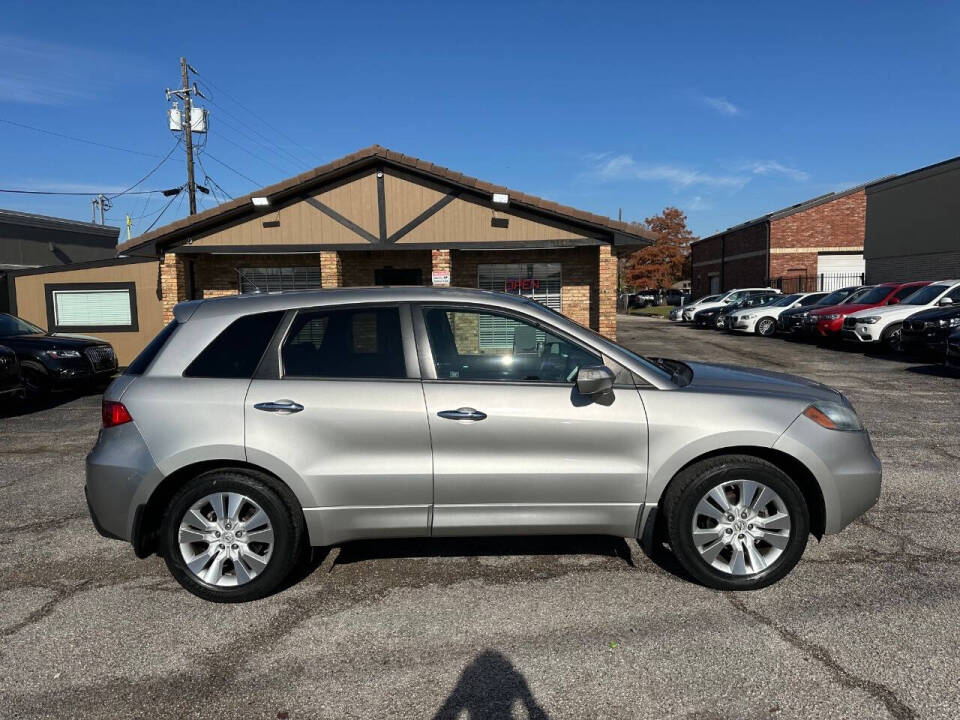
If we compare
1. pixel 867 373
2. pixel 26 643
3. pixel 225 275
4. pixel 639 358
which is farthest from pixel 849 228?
pixel 26 643

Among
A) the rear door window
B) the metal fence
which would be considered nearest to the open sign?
the rear door window

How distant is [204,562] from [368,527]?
88 cm

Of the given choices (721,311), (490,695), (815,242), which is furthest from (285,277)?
(815,242)

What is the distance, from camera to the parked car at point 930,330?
1294 cm

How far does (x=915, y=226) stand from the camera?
90.7 ft

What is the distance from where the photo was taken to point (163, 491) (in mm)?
3559

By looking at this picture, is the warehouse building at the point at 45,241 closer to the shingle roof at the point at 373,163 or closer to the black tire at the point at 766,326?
the shingle roof at the point at 373,163

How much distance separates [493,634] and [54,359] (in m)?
10.9

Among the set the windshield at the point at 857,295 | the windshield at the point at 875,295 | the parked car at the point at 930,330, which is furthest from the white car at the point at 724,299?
the parked car at the point at 930,330

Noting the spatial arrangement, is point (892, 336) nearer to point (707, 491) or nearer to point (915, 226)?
point (707, 491)

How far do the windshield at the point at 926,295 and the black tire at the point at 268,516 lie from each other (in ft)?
55.3

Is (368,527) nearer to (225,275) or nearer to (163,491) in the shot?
(163,491)

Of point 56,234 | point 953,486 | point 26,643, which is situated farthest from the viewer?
point 56,234

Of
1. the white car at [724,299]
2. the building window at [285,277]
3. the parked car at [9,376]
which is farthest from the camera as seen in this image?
the white car at [724,299]
